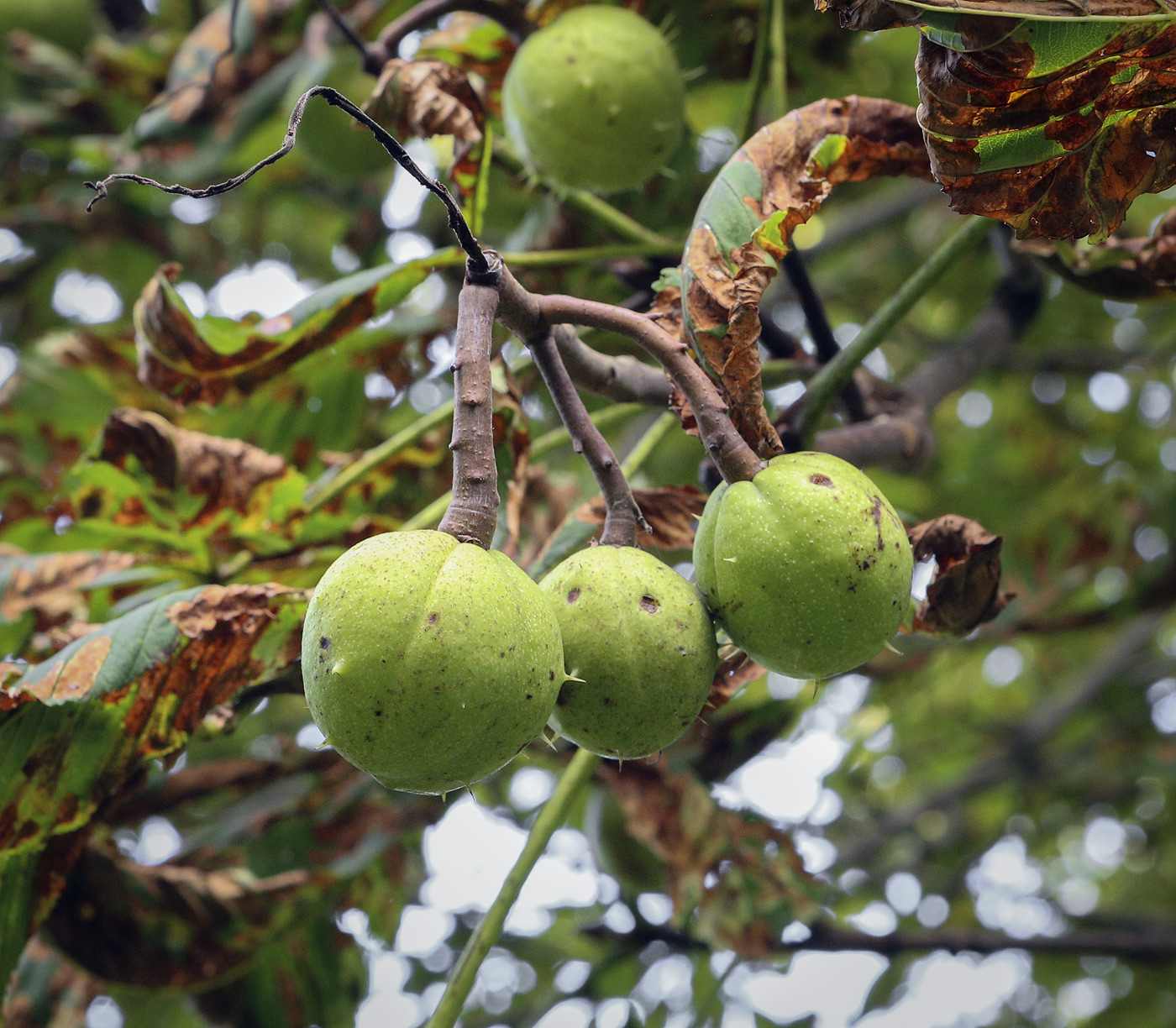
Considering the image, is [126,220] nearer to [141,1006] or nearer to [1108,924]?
[141,1006]

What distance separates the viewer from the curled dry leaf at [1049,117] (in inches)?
41.3

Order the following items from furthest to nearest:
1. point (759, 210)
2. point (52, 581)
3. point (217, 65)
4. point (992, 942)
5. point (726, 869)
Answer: point (217, 65) → point (992, 942) → point (726, 869) → point (52, 581) → point (759, 210)

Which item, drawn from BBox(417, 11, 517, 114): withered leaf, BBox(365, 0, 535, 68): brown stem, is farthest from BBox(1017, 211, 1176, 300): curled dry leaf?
BBox(417, 11, 517, 114): withered leaf

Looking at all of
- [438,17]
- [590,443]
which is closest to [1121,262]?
[590,443]

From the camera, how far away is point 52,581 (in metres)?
1.90

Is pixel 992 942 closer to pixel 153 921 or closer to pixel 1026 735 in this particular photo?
pixel 1026 735

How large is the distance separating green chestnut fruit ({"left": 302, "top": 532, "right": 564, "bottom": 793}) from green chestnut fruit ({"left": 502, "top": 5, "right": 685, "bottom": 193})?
1012mm

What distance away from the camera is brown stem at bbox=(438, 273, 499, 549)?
41.4 inches

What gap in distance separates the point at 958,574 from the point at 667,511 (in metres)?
0.39

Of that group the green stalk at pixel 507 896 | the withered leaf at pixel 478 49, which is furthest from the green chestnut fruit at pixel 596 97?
the green stalk at pixel 507 896

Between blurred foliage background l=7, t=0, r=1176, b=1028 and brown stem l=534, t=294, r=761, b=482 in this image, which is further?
blurred foliage background l=7, t=0, r=1176, b=1028

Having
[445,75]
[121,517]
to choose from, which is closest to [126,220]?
[121,517]

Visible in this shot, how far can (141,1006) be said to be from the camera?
8.82ft

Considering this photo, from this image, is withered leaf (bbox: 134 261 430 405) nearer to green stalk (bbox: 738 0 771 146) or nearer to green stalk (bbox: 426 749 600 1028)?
green stalk (bbox: 738 0 771 146)
